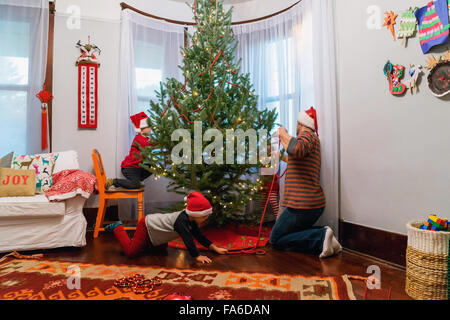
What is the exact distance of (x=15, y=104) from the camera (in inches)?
137

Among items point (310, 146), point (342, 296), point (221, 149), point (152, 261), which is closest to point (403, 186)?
point (310, 146)

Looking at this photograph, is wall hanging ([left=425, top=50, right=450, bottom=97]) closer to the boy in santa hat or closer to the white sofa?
the boy in santa hat

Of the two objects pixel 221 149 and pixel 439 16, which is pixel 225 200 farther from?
pixel 439 16

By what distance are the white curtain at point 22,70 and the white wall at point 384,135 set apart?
3.28 m

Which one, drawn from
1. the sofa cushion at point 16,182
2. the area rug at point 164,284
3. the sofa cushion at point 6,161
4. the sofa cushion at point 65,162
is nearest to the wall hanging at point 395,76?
the area rug at point 164,284

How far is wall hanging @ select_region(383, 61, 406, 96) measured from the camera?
2.17 m

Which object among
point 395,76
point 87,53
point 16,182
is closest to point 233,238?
point 395,76

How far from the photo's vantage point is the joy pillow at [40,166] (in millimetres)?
3006

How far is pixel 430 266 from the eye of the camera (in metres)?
1.62

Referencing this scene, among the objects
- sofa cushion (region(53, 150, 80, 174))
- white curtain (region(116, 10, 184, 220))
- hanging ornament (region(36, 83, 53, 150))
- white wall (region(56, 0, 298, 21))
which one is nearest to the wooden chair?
sofa cushion (region(53, 150, 80, 174))

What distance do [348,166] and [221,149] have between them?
1.12 metres
